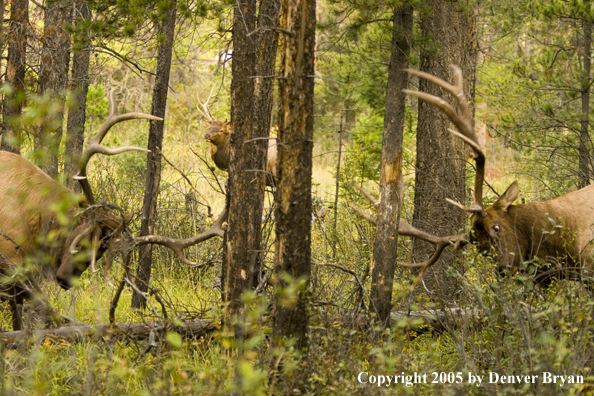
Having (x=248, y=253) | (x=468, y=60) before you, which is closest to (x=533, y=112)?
(x=468, y=60)

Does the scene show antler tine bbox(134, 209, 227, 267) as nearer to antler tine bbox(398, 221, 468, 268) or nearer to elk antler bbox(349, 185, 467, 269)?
elk antler bbox(349, 185, 467, 269)

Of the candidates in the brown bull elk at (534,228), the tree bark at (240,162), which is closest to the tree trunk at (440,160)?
the brown bull elk at (534,228)

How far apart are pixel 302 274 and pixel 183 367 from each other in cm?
146

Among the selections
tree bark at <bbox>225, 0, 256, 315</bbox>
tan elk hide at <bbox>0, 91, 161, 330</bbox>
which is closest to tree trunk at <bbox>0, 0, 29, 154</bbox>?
tan elk hide at <bbox>0, 91, 161, 330</bbox>

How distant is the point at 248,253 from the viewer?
19.1ft

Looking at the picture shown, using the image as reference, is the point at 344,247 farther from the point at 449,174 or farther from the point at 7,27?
the point at 7,27

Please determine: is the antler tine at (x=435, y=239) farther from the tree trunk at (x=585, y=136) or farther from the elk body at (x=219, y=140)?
the elk body at (x=219, y=140)

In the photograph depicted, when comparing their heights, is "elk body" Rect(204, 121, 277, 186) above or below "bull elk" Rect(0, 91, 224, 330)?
above

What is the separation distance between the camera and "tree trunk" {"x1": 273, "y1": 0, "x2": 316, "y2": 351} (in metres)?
4.48

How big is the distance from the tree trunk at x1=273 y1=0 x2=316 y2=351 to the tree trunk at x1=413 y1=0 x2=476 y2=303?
10.6ft

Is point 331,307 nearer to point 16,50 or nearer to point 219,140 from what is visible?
point 219,140

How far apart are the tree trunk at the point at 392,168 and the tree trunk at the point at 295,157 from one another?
1771 millimetres

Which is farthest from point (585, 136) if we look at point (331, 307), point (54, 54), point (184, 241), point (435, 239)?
point (54, 54)

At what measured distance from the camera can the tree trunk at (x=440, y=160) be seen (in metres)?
7.55
